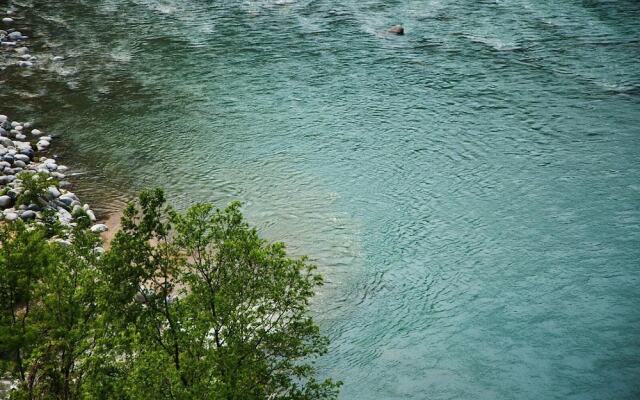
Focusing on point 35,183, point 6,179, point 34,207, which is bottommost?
point 34,207

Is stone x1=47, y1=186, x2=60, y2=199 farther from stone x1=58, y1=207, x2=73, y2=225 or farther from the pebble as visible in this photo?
stone x1=58, y1=207, x2=73, y2=225

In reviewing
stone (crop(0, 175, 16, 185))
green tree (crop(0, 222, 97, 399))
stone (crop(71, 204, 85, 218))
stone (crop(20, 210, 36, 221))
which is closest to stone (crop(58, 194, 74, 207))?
stone (crop(71, 204, 85, 218))

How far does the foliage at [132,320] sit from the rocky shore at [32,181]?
20.7 ft

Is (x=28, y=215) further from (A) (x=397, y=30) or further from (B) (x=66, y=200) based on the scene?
(A) (x=397, y=30)

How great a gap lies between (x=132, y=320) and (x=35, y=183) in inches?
487

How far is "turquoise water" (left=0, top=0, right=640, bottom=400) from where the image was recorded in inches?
741

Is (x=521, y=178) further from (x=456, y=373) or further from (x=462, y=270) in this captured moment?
(x=456, y=373)

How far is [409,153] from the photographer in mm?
27984

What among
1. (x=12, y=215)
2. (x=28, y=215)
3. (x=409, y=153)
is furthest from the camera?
(x=409, y=153)

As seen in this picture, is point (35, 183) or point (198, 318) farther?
point (35, 183)

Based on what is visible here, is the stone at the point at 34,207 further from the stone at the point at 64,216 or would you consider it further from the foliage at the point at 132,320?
the foliage at the point at 132,320

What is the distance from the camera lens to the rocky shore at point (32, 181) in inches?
896

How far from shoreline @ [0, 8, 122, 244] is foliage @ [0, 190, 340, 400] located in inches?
249

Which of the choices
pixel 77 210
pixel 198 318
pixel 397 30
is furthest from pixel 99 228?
pixel 397 30
